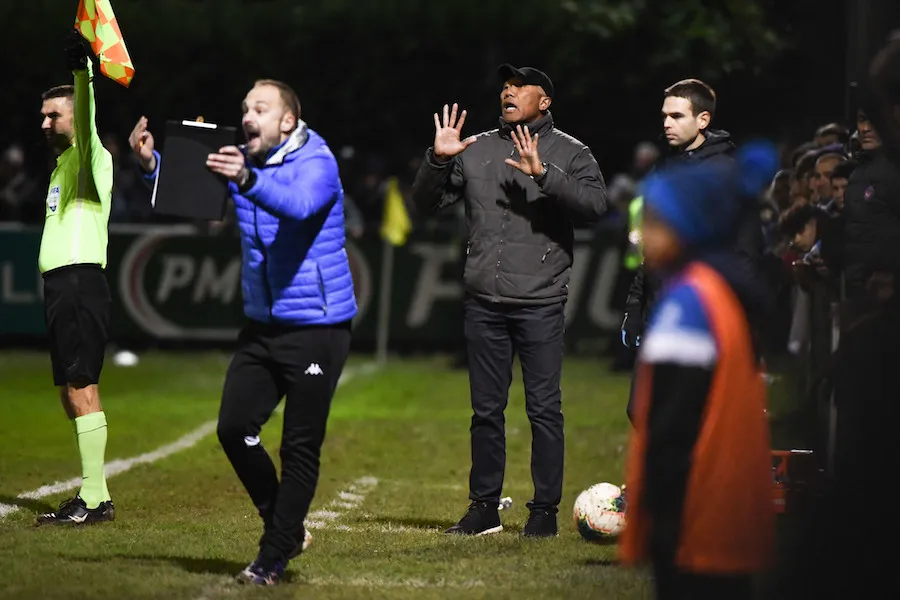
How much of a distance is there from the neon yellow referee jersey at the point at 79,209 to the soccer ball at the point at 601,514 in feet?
9.92

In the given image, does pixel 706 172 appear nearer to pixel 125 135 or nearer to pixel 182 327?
pixel 182 327

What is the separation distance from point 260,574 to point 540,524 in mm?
2072

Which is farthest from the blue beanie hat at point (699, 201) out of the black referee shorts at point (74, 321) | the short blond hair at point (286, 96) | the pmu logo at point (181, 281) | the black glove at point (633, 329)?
the pmu logo at point (181, 281)

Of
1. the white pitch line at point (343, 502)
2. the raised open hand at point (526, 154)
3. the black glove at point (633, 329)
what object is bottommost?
the white pitch line at point (343, 502)

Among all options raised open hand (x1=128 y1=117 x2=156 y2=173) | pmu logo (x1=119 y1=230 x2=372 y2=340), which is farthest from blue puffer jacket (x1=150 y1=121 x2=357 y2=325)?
pmu logo (x1=119 y1=230 x2=372 y2=340)

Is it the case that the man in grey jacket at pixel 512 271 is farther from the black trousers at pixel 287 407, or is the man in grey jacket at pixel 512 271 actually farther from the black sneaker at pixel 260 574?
the black sneaker at pixel 260 574

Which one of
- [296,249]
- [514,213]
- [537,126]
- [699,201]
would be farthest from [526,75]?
[699,201]

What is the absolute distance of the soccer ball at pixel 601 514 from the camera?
8.45 metres

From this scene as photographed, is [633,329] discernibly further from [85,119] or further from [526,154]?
[85,119]

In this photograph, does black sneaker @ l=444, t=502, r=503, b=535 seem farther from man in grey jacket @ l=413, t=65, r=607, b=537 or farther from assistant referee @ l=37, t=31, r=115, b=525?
assistant referee @ l=37, t=31, r=115, b=525

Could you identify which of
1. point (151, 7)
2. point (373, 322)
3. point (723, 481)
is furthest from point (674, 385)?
point (151, 7)

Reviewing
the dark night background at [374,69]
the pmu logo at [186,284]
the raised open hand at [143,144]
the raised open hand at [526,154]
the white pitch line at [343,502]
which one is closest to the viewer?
the raised open hand at [143,144]

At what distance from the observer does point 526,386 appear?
880 centimetres

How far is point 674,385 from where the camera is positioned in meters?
5.23
